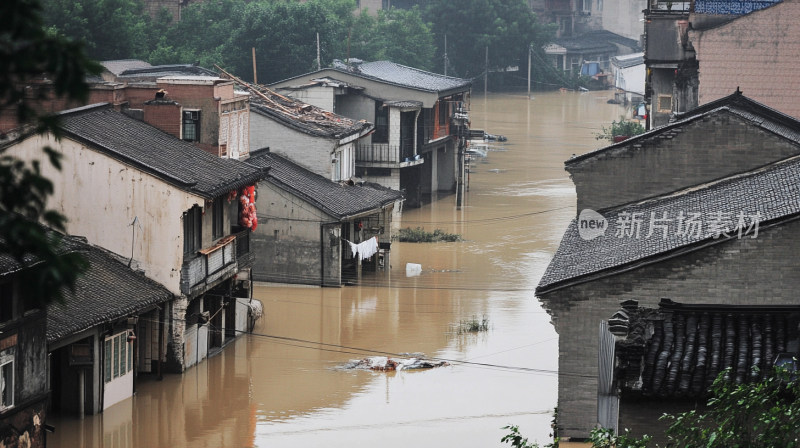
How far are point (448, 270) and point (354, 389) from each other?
1478cm

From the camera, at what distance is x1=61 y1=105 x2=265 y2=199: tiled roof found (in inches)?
1129

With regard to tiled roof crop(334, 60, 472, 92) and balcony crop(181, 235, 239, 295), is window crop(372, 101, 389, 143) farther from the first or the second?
balcony crop(181, 235, 239, 295)

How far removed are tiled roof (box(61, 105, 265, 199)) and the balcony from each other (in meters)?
1.39

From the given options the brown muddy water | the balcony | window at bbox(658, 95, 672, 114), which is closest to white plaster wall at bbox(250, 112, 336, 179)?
the brown muddy water

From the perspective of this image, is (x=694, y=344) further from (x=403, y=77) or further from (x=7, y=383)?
(x=403, y=77)

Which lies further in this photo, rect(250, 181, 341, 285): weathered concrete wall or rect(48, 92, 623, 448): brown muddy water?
rect(250, 181, 341, 285): weathered concrete wall

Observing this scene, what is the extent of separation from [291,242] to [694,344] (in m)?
25.5

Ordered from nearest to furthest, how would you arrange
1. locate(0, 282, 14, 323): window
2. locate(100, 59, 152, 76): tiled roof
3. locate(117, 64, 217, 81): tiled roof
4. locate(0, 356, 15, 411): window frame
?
locate(0, 356, 15, 411): window frame
locate(0, 282, 14, 323): window
locate(117, 64, 217, 81): tiled roof
locate(100, 59, 152, 76): tiled roof

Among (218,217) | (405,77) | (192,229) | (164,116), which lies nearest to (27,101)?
(192,229)

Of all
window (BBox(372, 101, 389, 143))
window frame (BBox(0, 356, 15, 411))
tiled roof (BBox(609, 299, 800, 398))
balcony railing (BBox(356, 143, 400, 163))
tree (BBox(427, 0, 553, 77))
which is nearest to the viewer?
tiled roof (BBox(609, 299, 800, 398))

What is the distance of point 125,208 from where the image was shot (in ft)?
95.0

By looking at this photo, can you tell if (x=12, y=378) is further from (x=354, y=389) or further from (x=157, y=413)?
(x=354, y=389)

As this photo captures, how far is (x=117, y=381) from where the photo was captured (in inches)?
1054

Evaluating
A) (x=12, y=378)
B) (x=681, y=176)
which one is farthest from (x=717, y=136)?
(x=12, y=378)
